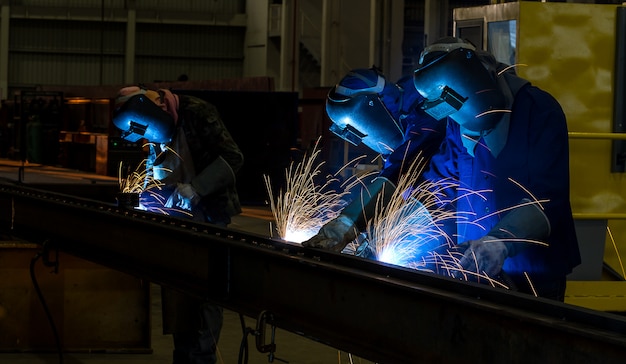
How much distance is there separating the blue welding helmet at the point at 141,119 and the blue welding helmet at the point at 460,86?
2447mm

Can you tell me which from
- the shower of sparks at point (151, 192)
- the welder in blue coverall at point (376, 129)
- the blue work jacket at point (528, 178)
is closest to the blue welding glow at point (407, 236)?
the welder in blue coverall at point (376, 129)

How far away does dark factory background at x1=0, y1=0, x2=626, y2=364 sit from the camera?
22.6ft

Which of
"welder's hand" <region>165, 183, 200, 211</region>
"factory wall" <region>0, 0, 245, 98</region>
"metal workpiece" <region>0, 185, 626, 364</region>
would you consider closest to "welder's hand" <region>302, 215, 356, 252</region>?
"metal workpiece" <region>0, 185, 626, 364</region>

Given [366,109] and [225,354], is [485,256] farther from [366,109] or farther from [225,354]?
[225,354]

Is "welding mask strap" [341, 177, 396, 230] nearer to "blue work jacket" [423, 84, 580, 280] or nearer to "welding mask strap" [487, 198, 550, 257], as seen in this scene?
"blue work jacket" [423, 84, 580, 280]

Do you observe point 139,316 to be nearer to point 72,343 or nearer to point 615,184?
point 72,343

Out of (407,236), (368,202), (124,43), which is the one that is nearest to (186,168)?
(368,202)

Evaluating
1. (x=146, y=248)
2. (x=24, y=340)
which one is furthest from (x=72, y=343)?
(x=146, y=248)

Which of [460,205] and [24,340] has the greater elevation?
[460,205]

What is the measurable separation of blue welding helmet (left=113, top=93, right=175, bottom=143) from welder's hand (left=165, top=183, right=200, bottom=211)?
30cm

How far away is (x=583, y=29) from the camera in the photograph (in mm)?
5711

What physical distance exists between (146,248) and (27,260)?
9.59 feet

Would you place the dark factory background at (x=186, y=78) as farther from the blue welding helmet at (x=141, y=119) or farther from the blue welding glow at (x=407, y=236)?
the blue welding glow at (x=407, y=236)

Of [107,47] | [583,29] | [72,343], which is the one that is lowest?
[72,343]
